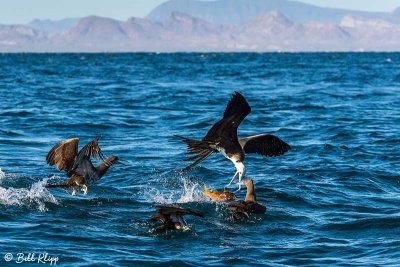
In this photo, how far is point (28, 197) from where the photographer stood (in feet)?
48.0

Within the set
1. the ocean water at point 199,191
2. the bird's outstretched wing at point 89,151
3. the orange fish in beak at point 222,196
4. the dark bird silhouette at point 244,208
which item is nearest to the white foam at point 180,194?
the ocean water at point 199,191

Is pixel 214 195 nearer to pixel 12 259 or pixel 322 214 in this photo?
pixel 322 214

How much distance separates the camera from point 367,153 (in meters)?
21.8

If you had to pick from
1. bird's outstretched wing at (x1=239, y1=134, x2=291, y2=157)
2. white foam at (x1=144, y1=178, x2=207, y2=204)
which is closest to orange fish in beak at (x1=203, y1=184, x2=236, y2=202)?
white foam at (x1=144, y1=178, x2=207, y2=204)

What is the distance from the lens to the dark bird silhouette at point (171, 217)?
39.3ft

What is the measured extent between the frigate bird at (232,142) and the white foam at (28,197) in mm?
2656

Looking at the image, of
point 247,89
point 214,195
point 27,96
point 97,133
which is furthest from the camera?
point 247,89

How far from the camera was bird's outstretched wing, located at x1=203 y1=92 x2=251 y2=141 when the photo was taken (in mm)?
Result: 12875

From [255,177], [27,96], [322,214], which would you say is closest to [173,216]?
[322,214]

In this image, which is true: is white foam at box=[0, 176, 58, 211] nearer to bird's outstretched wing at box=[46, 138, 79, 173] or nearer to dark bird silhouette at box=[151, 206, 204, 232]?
bird's outstretched wing at box=[46, 138, 79, 173]

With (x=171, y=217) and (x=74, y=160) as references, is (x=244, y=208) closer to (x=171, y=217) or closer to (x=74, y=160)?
(x=171, y=217)

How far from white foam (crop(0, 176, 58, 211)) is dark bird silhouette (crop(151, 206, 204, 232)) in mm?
2760

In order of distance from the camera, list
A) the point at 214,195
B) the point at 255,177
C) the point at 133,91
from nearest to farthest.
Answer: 1. the point at 214,195
2. the point at 255,177
3. the point at 133,91

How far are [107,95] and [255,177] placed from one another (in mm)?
24396
